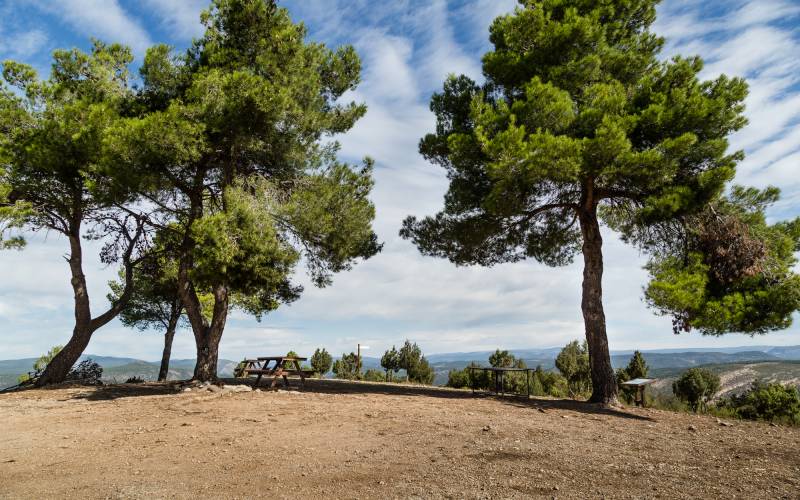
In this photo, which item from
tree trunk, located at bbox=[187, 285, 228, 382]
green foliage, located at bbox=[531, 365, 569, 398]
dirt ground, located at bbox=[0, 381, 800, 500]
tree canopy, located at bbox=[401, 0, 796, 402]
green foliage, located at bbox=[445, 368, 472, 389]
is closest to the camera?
dirt ground, located at bbox=[0, 381, 800, 500]

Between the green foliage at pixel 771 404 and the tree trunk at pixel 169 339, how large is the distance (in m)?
20.0

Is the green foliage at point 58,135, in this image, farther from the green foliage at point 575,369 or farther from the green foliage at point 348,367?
the green foliage at point 575,369

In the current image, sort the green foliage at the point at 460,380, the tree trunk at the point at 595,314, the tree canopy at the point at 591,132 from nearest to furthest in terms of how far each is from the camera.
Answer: the tree canopy at the point at 591,132
the tree trunk at the point at 595,314
the green foliage at the point at 460,380

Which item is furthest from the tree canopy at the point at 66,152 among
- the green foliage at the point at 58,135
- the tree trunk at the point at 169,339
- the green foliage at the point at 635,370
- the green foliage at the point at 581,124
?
the green foliage at the point at 635,370

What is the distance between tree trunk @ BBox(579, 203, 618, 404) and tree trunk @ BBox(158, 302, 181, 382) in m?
16.9

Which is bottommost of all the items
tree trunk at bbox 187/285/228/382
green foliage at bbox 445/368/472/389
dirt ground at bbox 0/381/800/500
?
dirt ground at bbox 0/381/800/500

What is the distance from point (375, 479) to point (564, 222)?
1149 centimetres

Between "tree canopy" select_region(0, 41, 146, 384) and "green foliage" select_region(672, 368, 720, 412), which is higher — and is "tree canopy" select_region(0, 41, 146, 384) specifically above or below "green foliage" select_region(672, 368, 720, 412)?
above

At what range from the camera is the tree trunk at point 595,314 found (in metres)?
10.4

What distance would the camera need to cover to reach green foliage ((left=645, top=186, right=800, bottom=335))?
8547mm

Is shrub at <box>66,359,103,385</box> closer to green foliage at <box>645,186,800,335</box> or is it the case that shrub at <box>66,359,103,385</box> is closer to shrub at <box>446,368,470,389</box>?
shrub at <box>446,368,470,389</box>

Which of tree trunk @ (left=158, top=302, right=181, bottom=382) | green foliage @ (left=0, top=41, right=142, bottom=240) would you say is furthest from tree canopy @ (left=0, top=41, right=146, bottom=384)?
tree trunk @ (left=158, top=302, right=181, bottom=382)

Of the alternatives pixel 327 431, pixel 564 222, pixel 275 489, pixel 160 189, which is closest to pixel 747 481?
pixel 275 489

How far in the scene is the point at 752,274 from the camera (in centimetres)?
885
